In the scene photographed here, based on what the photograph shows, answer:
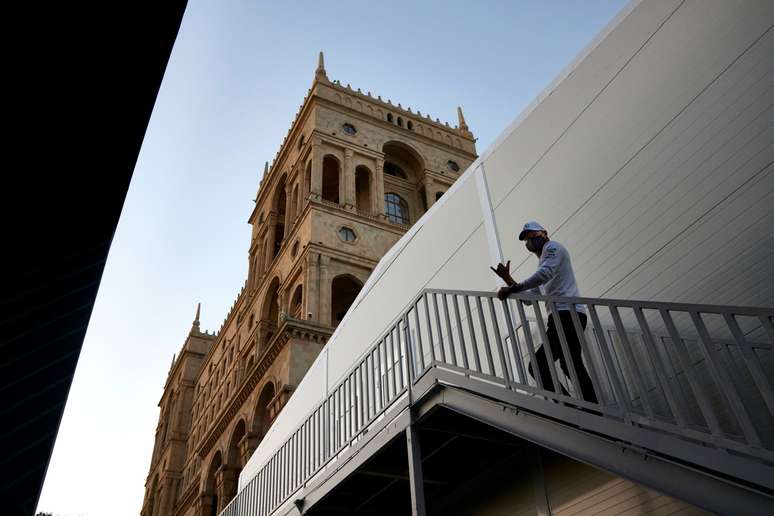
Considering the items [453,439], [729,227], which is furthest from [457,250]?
[729,227]

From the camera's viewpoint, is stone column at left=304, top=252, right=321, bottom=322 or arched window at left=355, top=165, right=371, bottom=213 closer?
stone column at left=304, top=252, right=321, bottom=322

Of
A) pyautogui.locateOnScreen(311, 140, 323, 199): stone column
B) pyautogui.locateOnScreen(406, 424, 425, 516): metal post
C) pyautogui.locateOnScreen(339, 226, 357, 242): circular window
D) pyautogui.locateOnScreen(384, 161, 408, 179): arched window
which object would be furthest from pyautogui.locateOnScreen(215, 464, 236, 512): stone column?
pyautogui.locateOnScreen(406, 424, 425, 516): metal post

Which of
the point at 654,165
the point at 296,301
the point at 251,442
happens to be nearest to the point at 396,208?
the point at 296,301

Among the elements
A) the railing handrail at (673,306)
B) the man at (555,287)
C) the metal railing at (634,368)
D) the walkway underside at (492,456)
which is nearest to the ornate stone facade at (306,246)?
the walkway underside at (492,456)

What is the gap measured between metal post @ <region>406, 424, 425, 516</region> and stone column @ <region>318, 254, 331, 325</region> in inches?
779

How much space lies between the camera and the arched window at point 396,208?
3316 cm

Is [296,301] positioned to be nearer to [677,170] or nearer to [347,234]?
[347,234]

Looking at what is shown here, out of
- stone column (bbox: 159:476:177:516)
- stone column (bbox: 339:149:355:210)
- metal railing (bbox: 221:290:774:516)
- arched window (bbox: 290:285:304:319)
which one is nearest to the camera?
metal railing (bbox: 221:290:774:516)

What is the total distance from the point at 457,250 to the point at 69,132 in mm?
7204

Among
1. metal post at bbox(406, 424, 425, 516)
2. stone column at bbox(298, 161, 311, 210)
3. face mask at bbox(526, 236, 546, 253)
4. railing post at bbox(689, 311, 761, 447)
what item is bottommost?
railing post at bbox(689, 311, 761, 447)

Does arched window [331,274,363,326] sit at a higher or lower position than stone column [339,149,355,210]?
lower

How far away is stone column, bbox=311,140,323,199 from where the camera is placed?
3011 cm

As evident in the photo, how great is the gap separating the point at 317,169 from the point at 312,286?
7.50m

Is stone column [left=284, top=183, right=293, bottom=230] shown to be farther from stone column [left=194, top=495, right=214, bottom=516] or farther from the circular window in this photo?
stone column [left=194, top=495, right=214, bottom=516]
